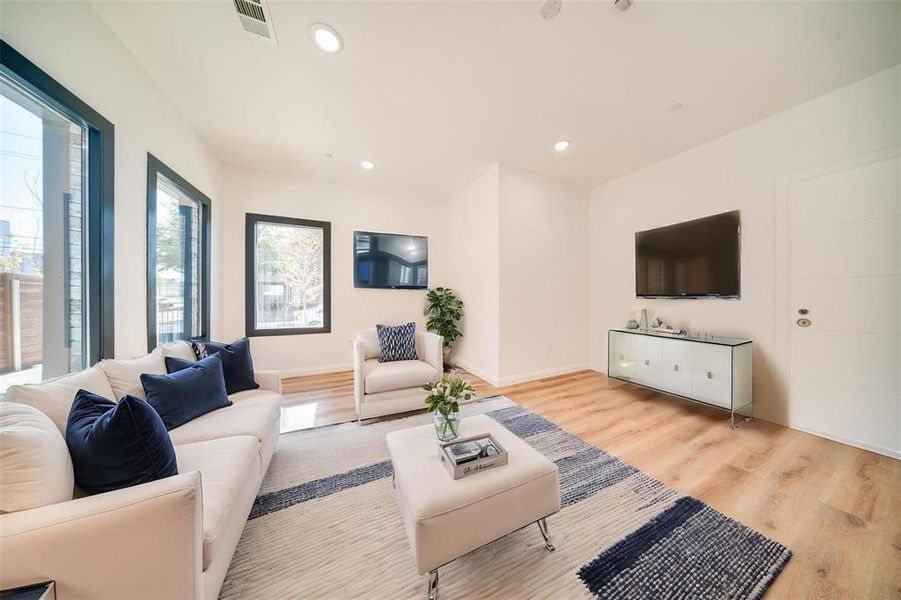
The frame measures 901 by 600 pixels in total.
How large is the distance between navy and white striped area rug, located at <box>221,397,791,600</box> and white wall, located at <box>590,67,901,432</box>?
2.02 metres

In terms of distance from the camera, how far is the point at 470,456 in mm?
1235

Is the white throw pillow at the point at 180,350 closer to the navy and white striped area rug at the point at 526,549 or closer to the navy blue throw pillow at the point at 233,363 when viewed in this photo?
the navy blue throw pillow at the point at 233,363

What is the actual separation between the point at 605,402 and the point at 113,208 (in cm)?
425

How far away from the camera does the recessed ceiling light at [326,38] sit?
1.70 metres

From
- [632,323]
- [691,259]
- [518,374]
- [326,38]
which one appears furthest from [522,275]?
[326,38]

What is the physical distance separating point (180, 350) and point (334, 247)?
235 cm

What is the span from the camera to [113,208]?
1.73 metres

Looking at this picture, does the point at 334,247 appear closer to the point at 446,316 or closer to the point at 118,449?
the point at 446,316

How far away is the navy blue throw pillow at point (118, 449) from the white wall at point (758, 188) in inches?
167

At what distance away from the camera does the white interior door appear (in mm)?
1997

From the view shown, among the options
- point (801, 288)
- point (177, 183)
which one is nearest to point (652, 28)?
point (801, 288)

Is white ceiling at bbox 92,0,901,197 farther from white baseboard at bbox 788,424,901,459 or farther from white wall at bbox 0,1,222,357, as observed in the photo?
white baseboard at bbox 788,424,901,459

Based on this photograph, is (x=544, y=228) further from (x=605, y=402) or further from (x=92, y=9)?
(x=92, y=9)

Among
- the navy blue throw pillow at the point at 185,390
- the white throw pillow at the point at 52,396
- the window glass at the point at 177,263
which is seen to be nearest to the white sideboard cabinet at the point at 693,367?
the navy blue throw pillow at the point at 185,390
